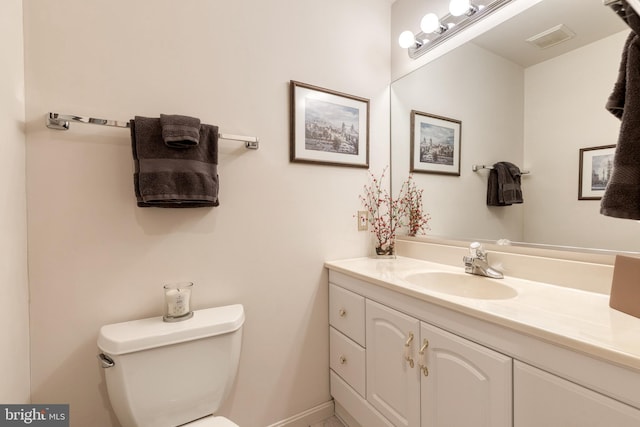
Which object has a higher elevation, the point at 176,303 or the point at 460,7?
the point at 460,7

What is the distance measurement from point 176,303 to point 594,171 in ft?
5.22

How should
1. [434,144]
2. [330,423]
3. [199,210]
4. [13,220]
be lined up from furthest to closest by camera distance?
[434,144], [330,423], [199,210], [13,220]

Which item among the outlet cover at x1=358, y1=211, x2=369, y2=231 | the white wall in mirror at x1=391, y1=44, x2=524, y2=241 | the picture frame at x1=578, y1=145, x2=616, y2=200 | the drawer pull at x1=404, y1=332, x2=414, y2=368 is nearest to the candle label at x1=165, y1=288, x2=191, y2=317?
the drawer pull at x1=404, y1=332, x2=414, y2=368

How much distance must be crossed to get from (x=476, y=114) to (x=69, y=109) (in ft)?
5.62

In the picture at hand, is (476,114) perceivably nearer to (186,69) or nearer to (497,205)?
(497,205)

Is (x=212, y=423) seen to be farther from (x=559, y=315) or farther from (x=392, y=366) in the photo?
(x=559, y=315)

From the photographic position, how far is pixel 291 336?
139 centimetres

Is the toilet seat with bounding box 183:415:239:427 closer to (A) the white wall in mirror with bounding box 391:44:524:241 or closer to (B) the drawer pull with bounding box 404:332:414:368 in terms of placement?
(B) the drawer pull with bounding box 404:332:414:368

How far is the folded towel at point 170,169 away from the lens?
973 mm

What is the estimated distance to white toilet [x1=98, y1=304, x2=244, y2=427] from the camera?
88cm

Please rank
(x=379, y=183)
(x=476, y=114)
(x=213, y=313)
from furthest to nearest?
(x=379, y=183) < (x=476, y=114) < (x=213, y=313)

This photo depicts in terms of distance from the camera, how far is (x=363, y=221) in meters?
1.62

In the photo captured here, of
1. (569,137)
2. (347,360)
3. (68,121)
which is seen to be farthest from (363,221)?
(68,121)

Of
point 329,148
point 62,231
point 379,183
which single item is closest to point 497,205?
point 379,183
